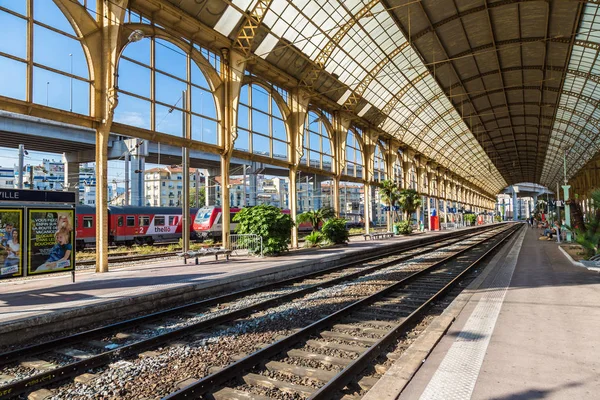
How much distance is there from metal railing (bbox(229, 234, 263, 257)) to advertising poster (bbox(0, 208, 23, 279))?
34.5ft

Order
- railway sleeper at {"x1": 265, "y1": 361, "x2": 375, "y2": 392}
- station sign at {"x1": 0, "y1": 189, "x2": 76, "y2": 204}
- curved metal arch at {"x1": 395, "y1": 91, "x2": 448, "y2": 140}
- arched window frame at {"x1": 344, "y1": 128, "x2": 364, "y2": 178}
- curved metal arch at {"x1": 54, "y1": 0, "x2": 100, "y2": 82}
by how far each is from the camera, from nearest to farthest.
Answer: railway sleeper at {"x1": 265, "y1": 361, "x2": 375, "y2": 392} → station sign at {"x1": 0, "y1": 189, "x2": 76, "y2": 204} → curved metal arch at {"x1": 54, "y1": 0, "x2": 100, "y2": 82} → arched window frame at {"x1": 344, "y1": 128, "x2": 364, "y2": 178} → curved metal arch at {"x1": 395, "y1": 91, "x2": 448, "y2": 140}

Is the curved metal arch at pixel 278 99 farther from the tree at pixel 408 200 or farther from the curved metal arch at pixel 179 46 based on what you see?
the tree at pixel 408 200

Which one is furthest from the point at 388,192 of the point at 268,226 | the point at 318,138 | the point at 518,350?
the point at 518,350

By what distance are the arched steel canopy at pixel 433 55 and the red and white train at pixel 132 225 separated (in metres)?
16.0

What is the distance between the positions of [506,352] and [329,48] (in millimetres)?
22620

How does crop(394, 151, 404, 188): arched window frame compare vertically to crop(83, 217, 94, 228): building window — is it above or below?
above

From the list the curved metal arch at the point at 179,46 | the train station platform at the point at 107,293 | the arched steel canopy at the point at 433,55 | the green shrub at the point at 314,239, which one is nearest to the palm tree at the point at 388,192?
the arched steel canopy at the point at 433,55

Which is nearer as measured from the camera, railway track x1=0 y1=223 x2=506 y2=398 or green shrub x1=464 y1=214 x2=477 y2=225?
railway track x1=0 y1=223 x2=506 y2=398

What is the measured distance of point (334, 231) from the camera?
26109 millimetres

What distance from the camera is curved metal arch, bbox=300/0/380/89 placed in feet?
75.7

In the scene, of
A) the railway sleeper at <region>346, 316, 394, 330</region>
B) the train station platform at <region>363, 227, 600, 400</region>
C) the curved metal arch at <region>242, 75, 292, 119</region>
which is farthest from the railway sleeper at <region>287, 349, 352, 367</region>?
the curved metal arch at <region>242, 75, 292, 119</region>

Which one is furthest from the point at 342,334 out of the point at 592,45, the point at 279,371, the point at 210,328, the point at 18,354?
the point at 592,45

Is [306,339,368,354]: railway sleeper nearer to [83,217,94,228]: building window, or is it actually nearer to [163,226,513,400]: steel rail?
[163,226,513,400]: steel rail

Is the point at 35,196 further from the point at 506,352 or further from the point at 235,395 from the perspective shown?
the point at 506,352
